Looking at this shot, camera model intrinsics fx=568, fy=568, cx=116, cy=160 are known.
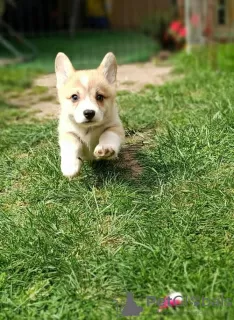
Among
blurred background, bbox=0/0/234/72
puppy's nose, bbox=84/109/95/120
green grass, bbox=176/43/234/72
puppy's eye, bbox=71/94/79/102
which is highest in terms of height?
puppy's eye, bbox=71/94/79/102

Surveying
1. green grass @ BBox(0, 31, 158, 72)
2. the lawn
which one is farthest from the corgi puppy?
green grass @ BBox(0, 31, 158, 72)

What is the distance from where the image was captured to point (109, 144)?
3.57 meters

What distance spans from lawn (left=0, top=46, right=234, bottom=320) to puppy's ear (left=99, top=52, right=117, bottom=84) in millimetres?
603

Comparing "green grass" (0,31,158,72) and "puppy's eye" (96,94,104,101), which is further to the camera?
"green grass" (0,31,158,72)

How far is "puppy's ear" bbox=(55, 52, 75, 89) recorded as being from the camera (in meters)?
3.95

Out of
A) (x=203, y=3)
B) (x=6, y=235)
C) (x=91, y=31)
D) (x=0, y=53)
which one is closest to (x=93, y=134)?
(x=6, y=235)

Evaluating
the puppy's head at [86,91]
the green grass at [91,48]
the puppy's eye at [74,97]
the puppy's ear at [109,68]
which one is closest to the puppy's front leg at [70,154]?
the puppy's head at [86,91]

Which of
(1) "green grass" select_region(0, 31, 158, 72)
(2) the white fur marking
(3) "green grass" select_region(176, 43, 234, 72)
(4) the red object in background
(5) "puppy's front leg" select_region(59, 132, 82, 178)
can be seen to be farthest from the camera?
(1) "green grass" select_region(0, 31, 158, 72)

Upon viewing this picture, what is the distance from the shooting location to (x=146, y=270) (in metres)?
2.77

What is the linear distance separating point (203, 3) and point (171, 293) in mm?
7680

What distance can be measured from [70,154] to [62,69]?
67 centimetres

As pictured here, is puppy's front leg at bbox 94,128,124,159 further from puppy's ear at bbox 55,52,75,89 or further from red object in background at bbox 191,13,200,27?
red object in background at bbox 191,13,200,27

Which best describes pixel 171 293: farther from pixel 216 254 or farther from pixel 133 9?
pixel 133 9

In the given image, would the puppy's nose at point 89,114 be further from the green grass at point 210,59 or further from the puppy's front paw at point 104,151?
the green grass at point 210,59
